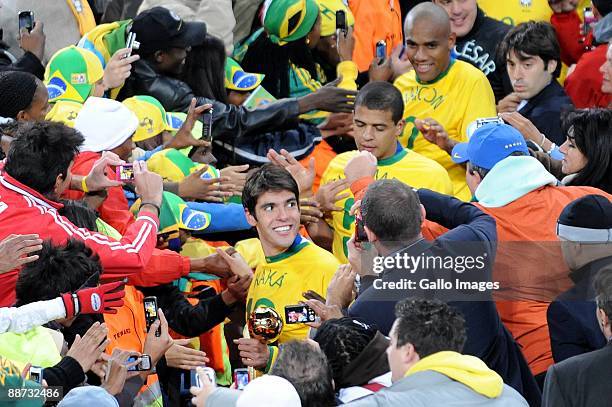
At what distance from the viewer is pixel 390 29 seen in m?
9.95

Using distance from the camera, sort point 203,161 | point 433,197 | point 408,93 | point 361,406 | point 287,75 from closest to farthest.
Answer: point 361,406 < point 433,197 < point 203,161 < point 408,93 < point 287,75

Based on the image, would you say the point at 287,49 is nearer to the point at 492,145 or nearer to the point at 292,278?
the point at 492,145

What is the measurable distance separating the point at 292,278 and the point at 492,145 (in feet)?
4.03

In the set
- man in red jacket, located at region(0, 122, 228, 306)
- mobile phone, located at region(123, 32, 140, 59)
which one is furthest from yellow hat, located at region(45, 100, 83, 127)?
man in red jacket, located at region(0, 122, 228, 306)

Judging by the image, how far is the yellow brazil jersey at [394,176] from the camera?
25.0ft

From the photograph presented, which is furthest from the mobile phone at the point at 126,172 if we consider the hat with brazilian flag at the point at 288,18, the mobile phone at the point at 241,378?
the hat with brazilian flag at the point at 288,18

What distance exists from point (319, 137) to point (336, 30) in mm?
972

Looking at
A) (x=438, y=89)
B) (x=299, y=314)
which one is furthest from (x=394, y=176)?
(x=299, y=314)

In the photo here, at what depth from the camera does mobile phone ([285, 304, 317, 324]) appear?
6.23m

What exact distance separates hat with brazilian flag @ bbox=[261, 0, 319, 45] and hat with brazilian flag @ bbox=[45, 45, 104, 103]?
143 cm

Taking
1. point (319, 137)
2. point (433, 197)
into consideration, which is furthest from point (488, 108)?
point (433, 197)

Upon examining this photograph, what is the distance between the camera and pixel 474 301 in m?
6.00

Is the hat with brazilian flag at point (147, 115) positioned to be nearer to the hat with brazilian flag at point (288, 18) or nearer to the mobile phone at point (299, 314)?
the hat with brazilian flag at point (288, 18)

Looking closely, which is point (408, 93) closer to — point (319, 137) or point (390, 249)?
point (319, 137)
